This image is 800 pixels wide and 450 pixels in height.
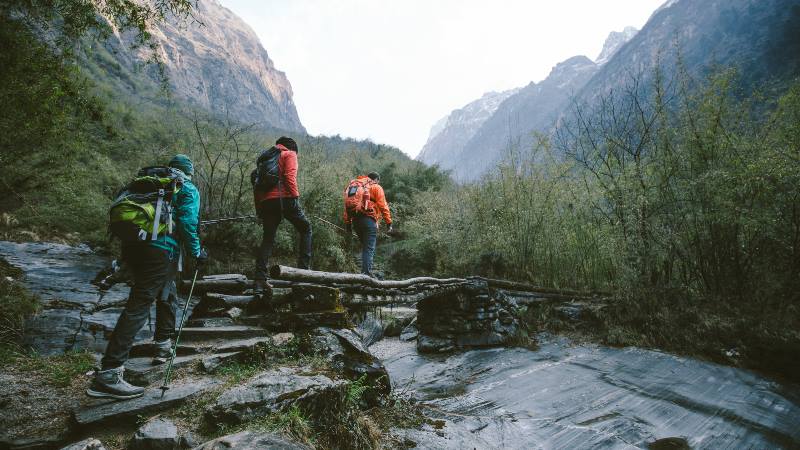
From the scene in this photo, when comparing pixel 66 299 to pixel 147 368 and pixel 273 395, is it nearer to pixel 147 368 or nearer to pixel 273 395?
pixel 147 368

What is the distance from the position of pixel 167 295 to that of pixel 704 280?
8.53 m

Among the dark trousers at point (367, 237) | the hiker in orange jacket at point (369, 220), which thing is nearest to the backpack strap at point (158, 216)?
the hiker in orange jacket at point (369, 220)

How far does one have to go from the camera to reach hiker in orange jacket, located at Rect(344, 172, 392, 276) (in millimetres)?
6152

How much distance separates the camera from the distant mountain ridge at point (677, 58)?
9.70 meters

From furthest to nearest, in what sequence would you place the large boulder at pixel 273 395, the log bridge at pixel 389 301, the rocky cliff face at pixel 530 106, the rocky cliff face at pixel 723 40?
the rocky cliff face at pixel 530 106
the rocky cliff face at pixel 723 40
the log bridge at pixel 389 301
the large boulder at pixel 273 395

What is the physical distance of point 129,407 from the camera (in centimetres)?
252

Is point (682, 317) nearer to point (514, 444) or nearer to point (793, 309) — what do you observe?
point (793, 309)

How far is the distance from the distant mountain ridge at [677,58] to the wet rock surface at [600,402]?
4.79m

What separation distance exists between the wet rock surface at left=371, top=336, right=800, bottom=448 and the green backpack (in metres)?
3.00

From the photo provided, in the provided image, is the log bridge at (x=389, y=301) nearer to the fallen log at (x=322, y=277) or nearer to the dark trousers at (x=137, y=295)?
the fallen log at (x=322, y=277)

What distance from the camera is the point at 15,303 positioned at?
6211mm

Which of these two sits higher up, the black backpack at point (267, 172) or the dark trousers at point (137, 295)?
the black backpack at point (267, 172)

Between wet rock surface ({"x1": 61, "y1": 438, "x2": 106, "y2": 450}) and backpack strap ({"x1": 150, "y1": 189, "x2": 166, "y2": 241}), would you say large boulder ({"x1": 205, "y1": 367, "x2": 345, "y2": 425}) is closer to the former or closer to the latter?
wet rock surface ({"x1": 61, "y1": 438, "x2": 106, "y2": 450})

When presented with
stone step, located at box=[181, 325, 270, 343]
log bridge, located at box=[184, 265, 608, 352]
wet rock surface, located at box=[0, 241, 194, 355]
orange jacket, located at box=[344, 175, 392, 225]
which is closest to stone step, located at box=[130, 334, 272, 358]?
stone step, located at box=[181, 325, 270, 343]
